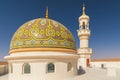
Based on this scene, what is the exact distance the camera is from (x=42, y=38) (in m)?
11.5

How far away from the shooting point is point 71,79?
11312 millimetres

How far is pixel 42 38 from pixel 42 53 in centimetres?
128

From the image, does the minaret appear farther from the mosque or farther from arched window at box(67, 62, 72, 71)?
arched window at box(67, 62, 72, 71)

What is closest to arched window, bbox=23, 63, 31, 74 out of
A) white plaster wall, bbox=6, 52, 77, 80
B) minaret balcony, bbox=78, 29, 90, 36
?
white plaster wall, bbox=6, 52, 77, 80

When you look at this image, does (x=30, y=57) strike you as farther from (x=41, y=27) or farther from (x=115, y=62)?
(x=115, y=62)

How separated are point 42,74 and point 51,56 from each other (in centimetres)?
155

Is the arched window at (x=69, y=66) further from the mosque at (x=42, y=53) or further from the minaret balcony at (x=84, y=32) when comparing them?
the minaret balcony at (x=84, y=32)

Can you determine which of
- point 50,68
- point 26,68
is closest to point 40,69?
point 50,68

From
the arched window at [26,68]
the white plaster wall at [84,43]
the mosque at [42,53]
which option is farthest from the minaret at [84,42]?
the arched window at [26,68]

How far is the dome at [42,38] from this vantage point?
11.4 m

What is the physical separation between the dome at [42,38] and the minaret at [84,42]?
15.3 metres

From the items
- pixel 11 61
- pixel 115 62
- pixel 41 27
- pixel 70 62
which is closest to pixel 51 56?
pixel 70 62

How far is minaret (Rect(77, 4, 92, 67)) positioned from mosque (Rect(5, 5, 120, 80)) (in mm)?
15147

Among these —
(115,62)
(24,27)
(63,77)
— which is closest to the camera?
(63,77)
